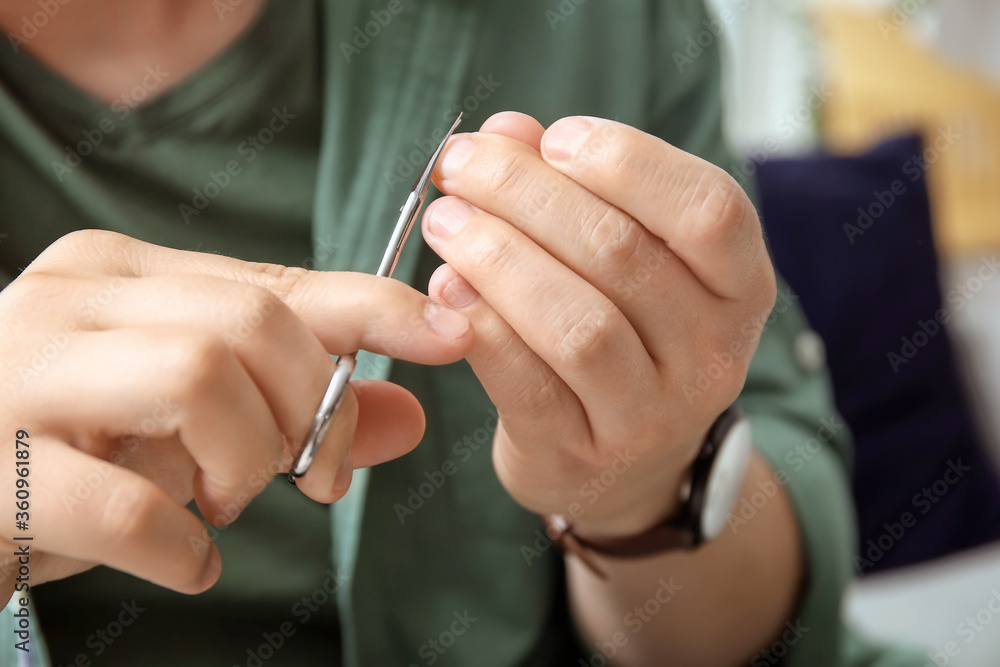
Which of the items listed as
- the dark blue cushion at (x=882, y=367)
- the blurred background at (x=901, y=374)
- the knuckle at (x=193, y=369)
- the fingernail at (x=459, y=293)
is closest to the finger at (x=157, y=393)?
the knuckle at (x=193, y=369)

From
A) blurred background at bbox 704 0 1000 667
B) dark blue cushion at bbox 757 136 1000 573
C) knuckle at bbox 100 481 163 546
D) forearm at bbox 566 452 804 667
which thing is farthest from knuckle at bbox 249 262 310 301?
dark blue cushion at bbox 757 136 1000 573

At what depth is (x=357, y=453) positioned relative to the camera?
353 mm

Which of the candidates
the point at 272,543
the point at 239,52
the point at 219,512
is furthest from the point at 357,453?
the point at 239,52

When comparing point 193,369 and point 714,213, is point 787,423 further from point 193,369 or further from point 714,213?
point 193,369

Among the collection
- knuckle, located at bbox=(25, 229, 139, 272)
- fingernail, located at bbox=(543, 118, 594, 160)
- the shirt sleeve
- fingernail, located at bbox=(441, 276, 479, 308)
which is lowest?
the shirt sleeve

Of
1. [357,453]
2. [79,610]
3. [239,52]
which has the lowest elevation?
[79,610]

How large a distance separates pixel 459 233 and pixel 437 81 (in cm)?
28

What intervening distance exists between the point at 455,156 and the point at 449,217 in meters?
0.03

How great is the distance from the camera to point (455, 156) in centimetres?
36

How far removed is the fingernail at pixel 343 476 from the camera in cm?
32

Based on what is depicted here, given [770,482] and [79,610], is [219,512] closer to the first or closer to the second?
[79,610]

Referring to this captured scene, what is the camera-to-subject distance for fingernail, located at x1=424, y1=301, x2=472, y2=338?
326 mm

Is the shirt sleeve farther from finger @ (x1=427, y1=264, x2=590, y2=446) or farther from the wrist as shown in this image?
finger @ (x1=427, y1=264, x2=590, y2=446)

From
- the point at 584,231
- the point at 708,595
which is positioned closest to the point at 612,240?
the point at 584,231
